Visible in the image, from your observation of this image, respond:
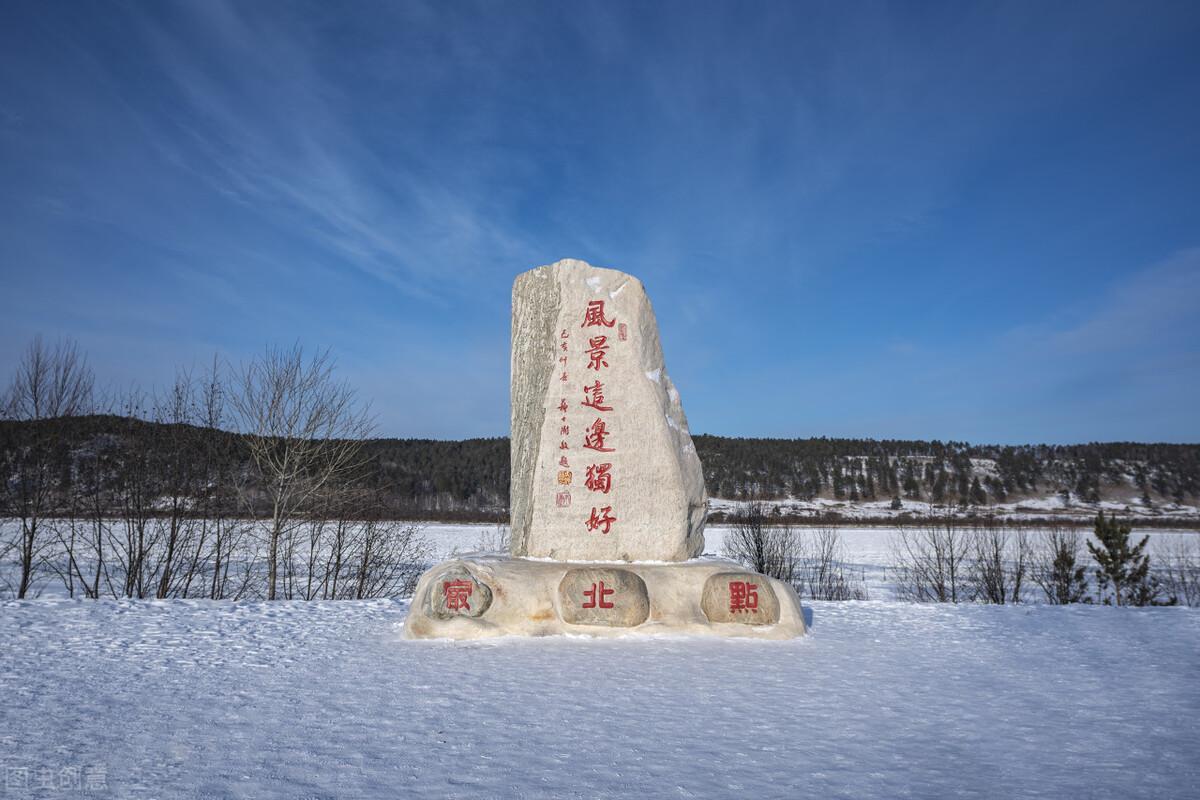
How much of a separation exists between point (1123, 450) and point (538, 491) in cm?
7308

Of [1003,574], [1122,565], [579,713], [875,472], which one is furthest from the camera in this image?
[875,472]

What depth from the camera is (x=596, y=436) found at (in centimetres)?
754

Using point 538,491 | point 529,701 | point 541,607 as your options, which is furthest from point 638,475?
point 529,701

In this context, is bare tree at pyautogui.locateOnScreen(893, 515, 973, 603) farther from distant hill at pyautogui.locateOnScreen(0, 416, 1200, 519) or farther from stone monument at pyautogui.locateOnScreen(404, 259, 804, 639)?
distant hill at pyautogui.locateOnScreen(0, 416, 1200, 519)

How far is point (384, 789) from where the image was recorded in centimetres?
279

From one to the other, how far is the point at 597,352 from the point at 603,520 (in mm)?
1930

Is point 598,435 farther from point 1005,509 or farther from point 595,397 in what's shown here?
point 1005,509

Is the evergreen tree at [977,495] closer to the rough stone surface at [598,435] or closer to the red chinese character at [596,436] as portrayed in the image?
the rough stone surface at [598,435]

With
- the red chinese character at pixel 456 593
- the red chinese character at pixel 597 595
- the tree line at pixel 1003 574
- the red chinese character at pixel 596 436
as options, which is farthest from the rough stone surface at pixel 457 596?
the tree line at pixel 1003 574

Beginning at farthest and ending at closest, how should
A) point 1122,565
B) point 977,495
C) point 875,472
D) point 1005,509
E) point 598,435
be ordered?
1. point 875,472
2. point 977,495
3. point 1005,509
4. point 1122,565
5. point 598,435

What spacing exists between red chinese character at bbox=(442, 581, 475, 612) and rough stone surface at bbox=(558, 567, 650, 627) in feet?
3.03

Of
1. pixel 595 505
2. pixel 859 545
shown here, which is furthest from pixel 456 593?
pixel 859 545

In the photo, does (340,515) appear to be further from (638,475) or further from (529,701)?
(529,701)

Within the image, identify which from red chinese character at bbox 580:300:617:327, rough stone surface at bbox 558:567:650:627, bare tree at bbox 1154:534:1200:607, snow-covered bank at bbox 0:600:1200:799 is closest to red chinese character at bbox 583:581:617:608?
rough stone surface at bbox 558:567:650:627
